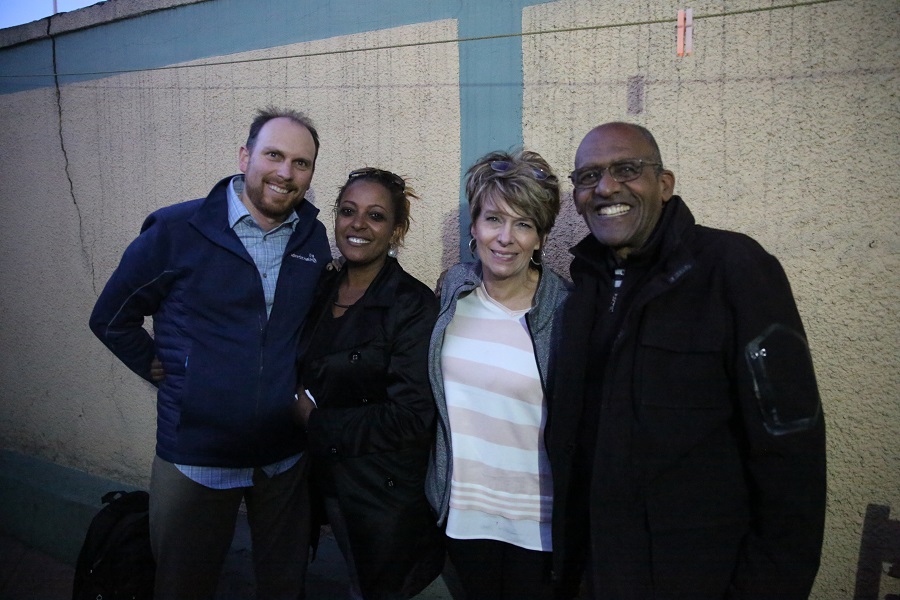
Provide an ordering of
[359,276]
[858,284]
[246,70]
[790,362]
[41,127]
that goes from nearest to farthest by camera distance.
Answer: [790,362], [858,284], [359,276], [246,70], [41,127]

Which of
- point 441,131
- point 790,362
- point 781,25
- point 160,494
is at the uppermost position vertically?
point 781,25

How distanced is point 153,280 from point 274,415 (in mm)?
675

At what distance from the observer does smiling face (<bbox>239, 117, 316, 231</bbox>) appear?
2.30m

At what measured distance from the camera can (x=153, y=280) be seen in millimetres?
2252

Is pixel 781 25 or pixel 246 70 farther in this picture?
pixel 246 70

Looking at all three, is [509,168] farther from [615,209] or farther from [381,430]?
[381,430]

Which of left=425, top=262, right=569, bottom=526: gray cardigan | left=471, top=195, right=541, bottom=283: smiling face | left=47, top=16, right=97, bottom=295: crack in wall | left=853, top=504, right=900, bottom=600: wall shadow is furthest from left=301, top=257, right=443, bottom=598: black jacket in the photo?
left=47, top=16, right=97, bottom=295: crack in wall

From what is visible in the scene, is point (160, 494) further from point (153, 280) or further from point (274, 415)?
point (153, 280)

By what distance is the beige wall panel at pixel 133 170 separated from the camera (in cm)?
302

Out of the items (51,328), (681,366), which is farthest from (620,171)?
(51,328)

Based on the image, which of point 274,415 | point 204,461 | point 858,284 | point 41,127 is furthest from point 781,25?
point 41,127

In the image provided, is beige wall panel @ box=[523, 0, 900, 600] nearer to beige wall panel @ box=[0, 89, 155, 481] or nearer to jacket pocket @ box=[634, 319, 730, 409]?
jacket pocket @ box=[634, 319, 730, 409]

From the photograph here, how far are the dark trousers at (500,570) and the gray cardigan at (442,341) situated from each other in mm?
141

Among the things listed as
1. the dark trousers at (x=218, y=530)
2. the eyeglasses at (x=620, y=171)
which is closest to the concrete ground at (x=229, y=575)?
the dark trousers at (x=218, y=530)
